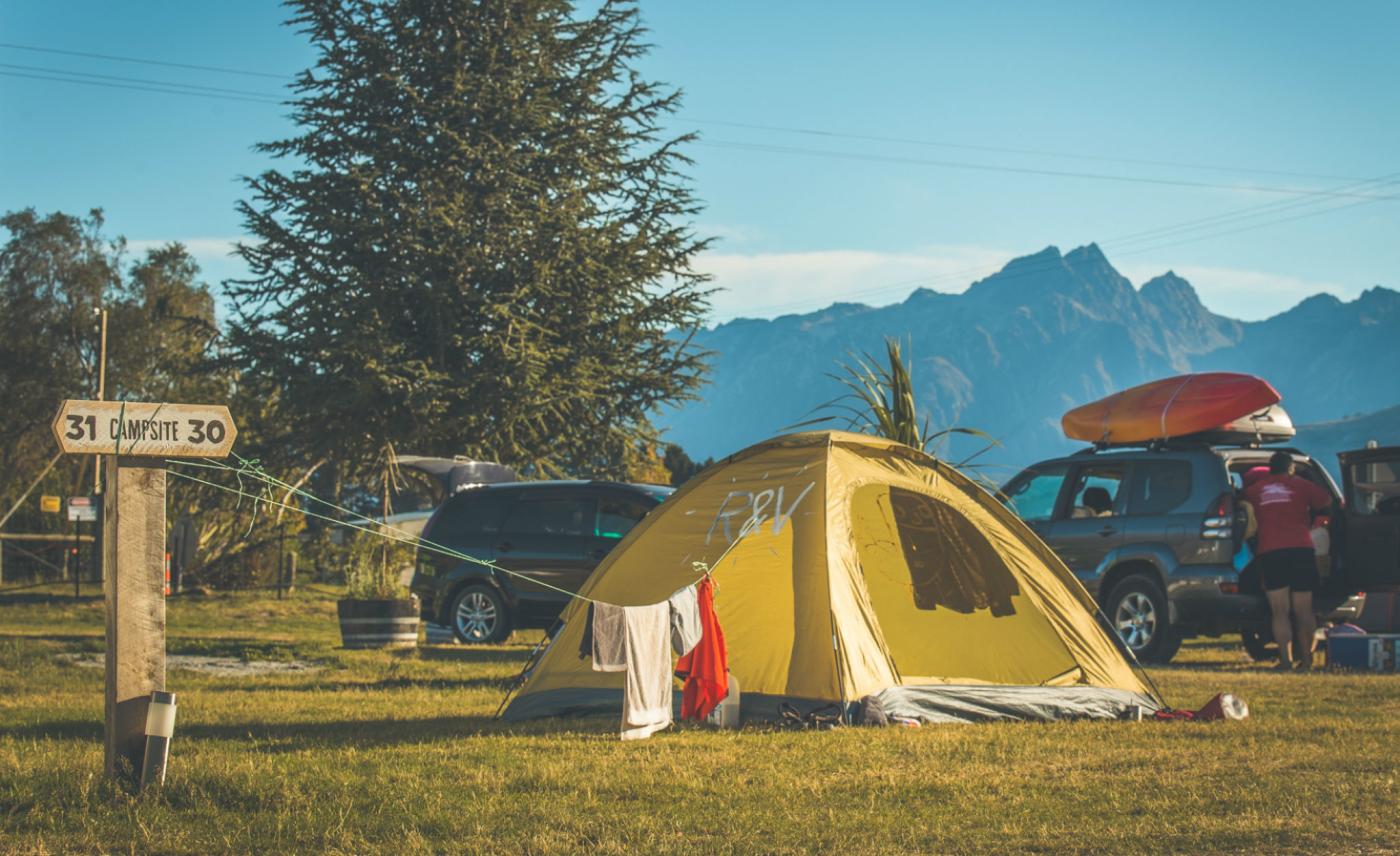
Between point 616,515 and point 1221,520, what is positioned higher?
point 616,515

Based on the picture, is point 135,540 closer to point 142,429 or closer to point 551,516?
point 142,429

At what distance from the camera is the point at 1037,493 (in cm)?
1573

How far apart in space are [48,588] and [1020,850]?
91.8ft

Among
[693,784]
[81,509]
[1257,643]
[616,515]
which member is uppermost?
[81,509]

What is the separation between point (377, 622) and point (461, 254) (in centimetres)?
1103

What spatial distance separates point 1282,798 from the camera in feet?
21.3

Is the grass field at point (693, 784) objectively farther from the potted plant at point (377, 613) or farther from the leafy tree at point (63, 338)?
the leafy tree at point (63, 338)

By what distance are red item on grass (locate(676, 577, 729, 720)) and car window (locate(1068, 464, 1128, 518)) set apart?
22.4ft

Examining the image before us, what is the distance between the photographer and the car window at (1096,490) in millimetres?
14867

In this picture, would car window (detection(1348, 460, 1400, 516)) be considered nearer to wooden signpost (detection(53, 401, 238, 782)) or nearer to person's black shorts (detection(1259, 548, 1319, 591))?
person's black shorts (detection(1259, 548, 1319, 591))

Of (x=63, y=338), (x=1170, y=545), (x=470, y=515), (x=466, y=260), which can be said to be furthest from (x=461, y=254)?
(x=63, y=338)

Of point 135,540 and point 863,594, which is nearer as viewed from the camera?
point 135,540

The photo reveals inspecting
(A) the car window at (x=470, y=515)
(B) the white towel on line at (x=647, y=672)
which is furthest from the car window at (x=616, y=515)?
(B) the white towel on line at (x=647, y=672)

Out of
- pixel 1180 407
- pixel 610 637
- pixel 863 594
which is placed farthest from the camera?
pixel 1180 407
